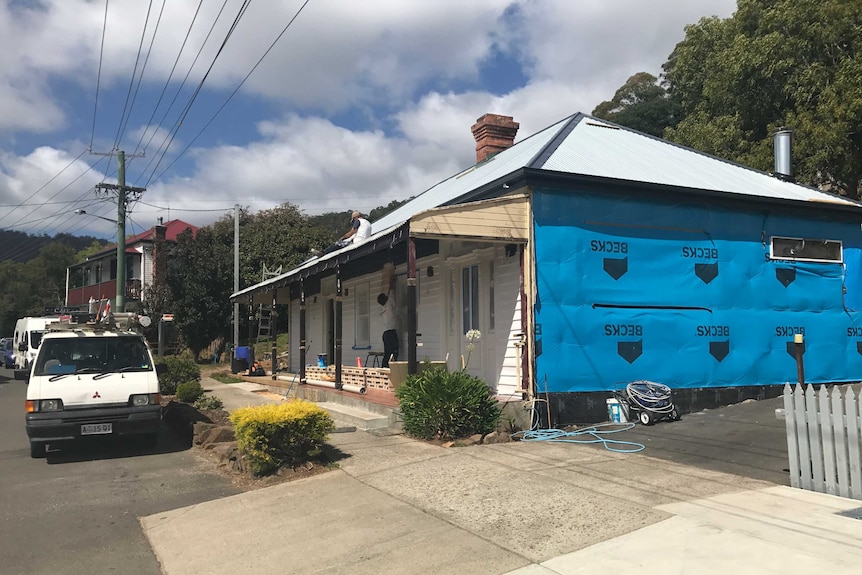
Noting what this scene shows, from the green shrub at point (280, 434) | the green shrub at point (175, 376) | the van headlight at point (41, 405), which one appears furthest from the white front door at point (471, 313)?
the green shrub at point (175, 376)

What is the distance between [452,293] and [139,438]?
6.07 m

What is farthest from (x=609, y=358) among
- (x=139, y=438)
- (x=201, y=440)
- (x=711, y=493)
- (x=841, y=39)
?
(x=841, y=39)

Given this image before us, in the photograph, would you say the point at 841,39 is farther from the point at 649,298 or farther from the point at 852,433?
the point at 852,433

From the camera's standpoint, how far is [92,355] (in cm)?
998

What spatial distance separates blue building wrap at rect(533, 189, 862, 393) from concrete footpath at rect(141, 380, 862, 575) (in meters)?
3.01

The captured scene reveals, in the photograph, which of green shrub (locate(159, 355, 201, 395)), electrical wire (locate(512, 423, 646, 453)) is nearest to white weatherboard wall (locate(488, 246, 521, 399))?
electrical wire (locate(512, 423, 646, 453))

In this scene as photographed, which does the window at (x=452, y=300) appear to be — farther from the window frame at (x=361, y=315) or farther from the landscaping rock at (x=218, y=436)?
the landscaping rock at (x=218, y=436)

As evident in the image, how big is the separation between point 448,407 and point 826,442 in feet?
14.4

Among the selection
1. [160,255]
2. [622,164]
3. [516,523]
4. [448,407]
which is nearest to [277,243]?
[160,255]

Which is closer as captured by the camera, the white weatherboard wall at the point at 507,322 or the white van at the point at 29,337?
the white weatherboard wall at the point at 507,322

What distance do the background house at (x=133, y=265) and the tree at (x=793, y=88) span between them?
29.6 meters

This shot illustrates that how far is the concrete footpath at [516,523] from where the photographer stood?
4406 millimetres

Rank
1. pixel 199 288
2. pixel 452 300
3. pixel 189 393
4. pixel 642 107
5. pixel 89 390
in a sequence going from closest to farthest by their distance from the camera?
pixel 89 390
pixel 452 300
pixel 189 393
pixel 199 288
pixel 642 107

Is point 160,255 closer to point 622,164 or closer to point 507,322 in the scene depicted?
point 507,322
